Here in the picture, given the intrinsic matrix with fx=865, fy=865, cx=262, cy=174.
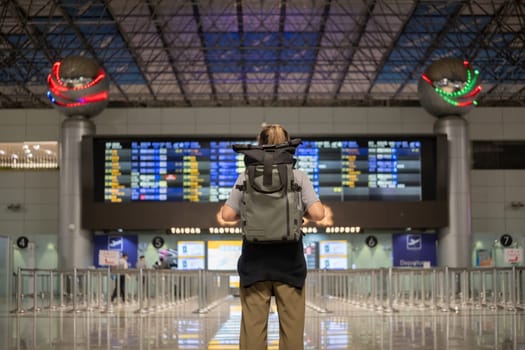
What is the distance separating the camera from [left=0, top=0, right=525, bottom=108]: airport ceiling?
92.9 ft

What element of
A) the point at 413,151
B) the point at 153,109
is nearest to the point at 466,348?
the point at 413,151

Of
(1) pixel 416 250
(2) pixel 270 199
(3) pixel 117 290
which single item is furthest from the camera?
(1) pixel 416 250

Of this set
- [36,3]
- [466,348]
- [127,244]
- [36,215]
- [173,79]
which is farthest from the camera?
[173,79]

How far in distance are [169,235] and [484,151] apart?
13.6 metres

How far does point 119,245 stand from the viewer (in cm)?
3250

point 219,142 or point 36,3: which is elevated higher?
point 36,3

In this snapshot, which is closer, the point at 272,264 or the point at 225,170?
the point at 272,264

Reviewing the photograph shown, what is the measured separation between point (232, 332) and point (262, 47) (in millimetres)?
19589

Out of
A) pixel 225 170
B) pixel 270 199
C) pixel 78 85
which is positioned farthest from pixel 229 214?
pixel 225 170

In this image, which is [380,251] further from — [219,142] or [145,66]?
[145,66]

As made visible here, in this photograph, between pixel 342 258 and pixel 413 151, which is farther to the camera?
pixel 342 258

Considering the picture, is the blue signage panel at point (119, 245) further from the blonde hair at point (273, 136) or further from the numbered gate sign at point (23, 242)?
the blonde hair at point (273, 136)

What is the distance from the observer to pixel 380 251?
33.5 metres

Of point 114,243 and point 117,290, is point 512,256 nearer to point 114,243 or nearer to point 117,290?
point 117,290
